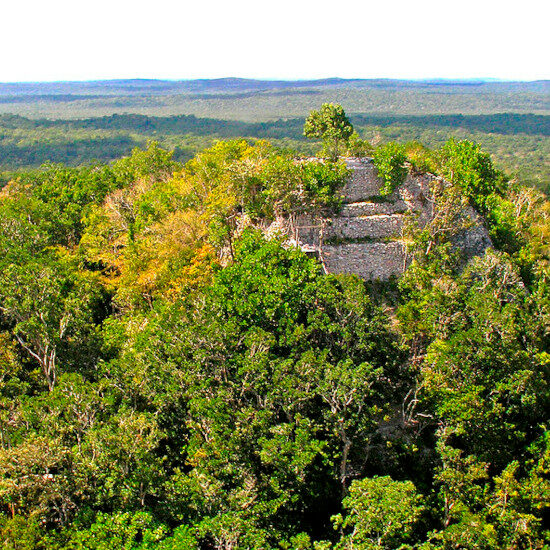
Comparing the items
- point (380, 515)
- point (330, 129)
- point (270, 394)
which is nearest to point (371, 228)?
point (330, 129)

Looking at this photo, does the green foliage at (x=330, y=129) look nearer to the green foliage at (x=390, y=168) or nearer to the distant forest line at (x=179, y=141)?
the green foliage at (x=390, y=168)

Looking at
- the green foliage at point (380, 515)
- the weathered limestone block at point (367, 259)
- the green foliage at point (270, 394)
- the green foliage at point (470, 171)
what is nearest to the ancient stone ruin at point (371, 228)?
the weathered limestone block at point (367, 259)

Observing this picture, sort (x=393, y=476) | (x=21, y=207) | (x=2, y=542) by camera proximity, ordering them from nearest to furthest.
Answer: (x=2, y=542) < (x=393, y=476) < (x=21, y=207)

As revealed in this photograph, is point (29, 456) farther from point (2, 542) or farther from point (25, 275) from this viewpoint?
point (25, 275)

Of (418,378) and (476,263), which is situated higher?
(476,263)

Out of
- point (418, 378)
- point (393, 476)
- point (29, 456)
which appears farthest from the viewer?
point (418, 378)

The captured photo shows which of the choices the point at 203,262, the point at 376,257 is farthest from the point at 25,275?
the point at 376,257

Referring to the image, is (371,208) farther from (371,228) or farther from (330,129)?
(330,129)
